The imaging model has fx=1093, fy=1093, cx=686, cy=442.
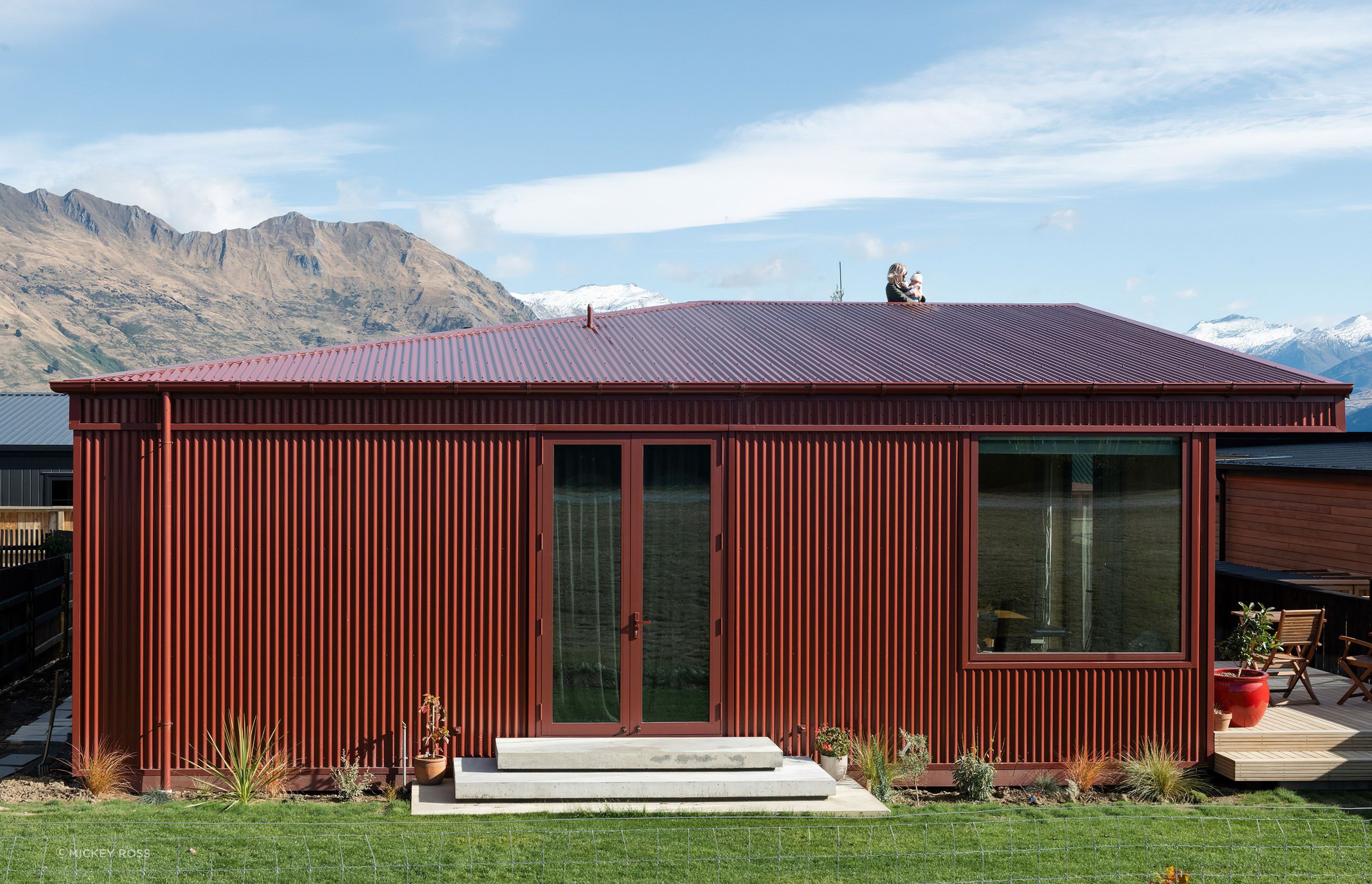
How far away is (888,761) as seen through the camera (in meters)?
8.87

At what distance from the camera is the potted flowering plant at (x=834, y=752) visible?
28.3ft

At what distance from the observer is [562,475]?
28.9ft

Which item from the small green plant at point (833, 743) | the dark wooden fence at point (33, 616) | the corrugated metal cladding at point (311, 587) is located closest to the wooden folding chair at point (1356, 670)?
the small green plant at point (833, 743)

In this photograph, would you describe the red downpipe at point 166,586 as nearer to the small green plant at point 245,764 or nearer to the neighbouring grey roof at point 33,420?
the small green plant at point 245,764

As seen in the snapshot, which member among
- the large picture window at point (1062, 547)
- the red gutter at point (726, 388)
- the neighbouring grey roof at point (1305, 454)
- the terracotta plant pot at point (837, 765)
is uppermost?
the red gutter at point (726, 388)

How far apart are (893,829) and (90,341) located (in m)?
165

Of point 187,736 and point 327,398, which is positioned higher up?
point 327,398

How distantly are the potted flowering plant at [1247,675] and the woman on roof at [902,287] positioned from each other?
490 cm

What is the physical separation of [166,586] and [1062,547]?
7165 millimetres

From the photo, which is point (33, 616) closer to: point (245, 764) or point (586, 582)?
point (245, 764)

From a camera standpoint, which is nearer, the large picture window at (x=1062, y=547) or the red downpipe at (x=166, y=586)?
the red downpipe at (x=166, y=586)

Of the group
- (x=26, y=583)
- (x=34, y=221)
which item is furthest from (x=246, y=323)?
(x=26, y=583)

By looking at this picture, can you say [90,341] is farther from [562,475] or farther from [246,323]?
[562,475]

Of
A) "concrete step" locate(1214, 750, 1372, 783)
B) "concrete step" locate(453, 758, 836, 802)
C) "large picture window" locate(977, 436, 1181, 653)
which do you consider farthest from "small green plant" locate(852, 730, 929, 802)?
"concrete step" locate(1214, 750, 1372, 783)
